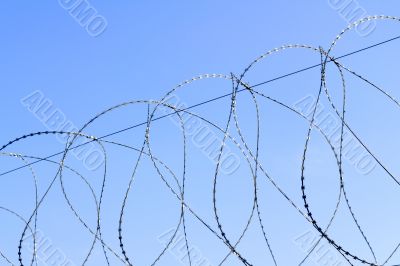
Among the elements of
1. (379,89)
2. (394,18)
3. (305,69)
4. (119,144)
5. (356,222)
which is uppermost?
(119,144)

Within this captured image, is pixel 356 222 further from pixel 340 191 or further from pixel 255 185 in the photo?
pixel 255 185

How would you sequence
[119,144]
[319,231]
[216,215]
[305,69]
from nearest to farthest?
[319,231], [216,215], [119,144], [305,69]

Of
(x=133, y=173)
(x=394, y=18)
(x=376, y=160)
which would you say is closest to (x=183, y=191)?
(x=133, y=173)

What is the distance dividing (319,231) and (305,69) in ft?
11.0

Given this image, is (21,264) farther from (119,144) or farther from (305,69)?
(305,69)

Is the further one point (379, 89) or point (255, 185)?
point (255, 185)

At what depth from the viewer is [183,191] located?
1009cm

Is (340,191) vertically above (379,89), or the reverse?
(379,89)

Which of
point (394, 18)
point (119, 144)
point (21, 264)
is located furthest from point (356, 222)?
point (21, 264)

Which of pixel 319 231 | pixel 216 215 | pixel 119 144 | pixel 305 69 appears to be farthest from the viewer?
pixel 305 69

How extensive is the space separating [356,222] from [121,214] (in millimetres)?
2902

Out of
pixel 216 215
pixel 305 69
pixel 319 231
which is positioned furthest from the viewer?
pixel 305 69

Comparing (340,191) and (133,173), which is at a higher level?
(133,173)

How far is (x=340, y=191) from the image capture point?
365 inches
